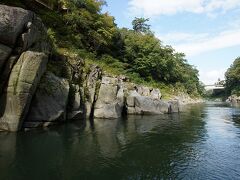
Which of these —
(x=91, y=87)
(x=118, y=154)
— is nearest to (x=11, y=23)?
(x=118, y=154)

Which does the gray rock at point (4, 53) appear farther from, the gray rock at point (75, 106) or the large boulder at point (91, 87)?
the large boulder at point (91, 87)

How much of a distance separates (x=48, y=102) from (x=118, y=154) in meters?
13.4

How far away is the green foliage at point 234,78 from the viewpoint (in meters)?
125

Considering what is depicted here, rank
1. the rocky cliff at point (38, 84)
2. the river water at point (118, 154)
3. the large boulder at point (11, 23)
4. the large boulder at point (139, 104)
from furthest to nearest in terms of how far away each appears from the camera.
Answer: the large boulder at point (139, 104)
the rocky cliff at point (38, 84)
the large boulder at point (11, 23)
the river water at point (118, 154)

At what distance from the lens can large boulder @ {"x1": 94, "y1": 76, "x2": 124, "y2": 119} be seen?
41.7m

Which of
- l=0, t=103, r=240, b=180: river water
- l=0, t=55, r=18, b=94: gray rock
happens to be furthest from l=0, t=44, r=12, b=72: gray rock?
l=0, t=103, r=240, b=180: river water

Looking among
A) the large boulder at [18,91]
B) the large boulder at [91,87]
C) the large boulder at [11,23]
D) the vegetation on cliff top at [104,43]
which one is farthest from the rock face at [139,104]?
the large boulder at [11,23]

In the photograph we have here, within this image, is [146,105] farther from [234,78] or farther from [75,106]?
[234,78]

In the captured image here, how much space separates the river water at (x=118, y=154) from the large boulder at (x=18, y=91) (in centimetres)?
148

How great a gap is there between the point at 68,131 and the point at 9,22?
12.1 meters

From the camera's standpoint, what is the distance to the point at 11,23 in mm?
25812

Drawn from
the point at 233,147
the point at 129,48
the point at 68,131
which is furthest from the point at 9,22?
the point at 129,48

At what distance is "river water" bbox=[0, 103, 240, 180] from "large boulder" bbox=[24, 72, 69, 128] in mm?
1519

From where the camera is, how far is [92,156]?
2031 cm
